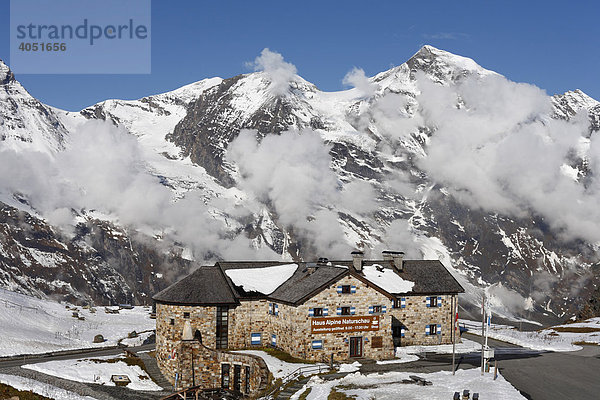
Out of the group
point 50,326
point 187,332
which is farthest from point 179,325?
point 50,326

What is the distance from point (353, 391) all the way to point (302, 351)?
11.8 meters

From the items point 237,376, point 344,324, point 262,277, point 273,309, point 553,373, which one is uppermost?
point 262,277

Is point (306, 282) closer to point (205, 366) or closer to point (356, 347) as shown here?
point (356, 347)

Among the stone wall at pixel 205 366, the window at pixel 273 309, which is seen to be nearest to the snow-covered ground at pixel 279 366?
the stone wall at pixel 205 366

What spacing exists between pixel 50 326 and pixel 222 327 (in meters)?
36.0

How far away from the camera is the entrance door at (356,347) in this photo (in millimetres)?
53344

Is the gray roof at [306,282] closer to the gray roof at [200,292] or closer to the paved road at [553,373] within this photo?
the gray roof at [200,292]

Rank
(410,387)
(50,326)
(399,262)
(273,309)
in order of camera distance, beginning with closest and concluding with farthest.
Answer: (410,387)
(273,309)
(399,262)
(50,326)

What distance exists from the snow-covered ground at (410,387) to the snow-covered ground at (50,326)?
38282 millimetres

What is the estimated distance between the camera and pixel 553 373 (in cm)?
4747

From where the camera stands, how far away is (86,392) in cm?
4775

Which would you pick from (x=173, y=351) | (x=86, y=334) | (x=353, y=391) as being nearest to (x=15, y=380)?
(x=173, y=351)

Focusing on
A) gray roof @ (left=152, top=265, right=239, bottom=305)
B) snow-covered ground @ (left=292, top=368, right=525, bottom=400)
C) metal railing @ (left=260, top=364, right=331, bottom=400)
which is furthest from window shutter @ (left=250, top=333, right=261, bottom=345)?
snow-covered ground @ (left=292, top=368, right=525, bottom=400)

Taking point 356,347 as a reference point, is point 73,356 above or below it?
below
